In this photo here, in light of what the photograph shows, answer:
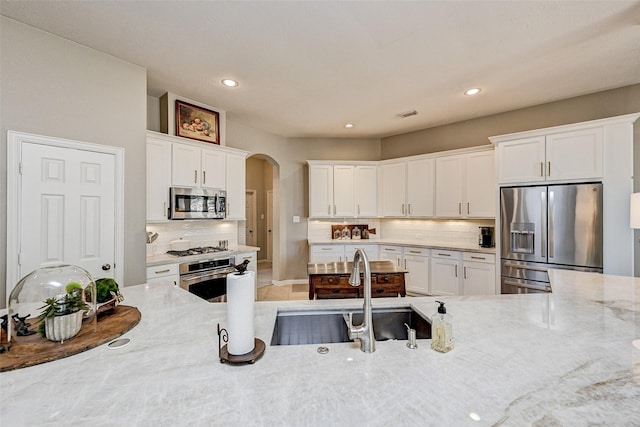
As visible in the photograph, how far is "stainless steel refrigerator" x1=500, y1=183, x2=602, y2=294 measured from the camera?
306 centimetres

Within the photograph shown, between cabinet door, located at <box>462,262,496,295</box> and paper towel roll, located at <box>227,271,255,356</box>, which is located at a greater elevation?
paper towel roll, located at <box>227,271,255,356</box>

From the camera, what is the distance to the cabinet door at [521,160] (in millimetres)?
3420

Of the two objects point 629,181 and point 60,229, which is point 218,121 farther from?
point 629,181

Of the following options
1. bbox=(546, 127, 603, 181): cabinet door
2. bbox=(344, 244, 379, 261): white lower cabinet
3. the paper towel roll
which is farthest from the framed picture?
bbox=(546, 127, 603, 181): cabinet door

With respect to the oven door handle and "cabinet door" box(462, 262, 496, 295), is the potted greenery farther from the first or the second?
"cabinet door" box(462, 262, 496, 295)

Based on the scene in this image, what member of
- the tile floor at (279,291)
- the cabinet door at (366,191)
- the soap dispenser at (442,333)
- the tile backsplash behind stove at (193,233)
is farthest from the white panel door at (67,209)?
the cabinet door at (366,191)

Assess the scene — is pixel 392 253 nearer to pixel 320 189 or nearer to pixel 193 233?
pixel 320 189

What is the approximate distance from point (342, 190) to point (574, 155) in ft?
10.7

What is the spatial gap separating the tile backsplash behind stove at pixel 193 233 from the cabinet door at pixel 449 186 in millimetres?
3430

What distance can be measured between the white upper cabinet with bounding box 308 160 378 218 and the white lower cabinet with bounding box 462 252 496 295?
1813mm

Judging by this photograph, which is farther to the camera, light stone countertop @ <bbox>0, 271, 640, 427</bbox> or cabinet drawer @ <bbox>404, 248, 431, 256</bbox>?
cabinet drawer @ <bbox>404, 248, 431, 256</bbox>

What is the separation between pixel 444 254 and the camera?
4.30 metres

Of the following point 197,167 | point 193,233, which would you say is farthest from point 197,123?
point 193,233

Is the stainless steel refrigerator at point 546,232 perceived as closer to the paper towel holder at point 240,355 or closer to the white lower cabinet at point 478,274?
the white lower cabinet at point 478,274
